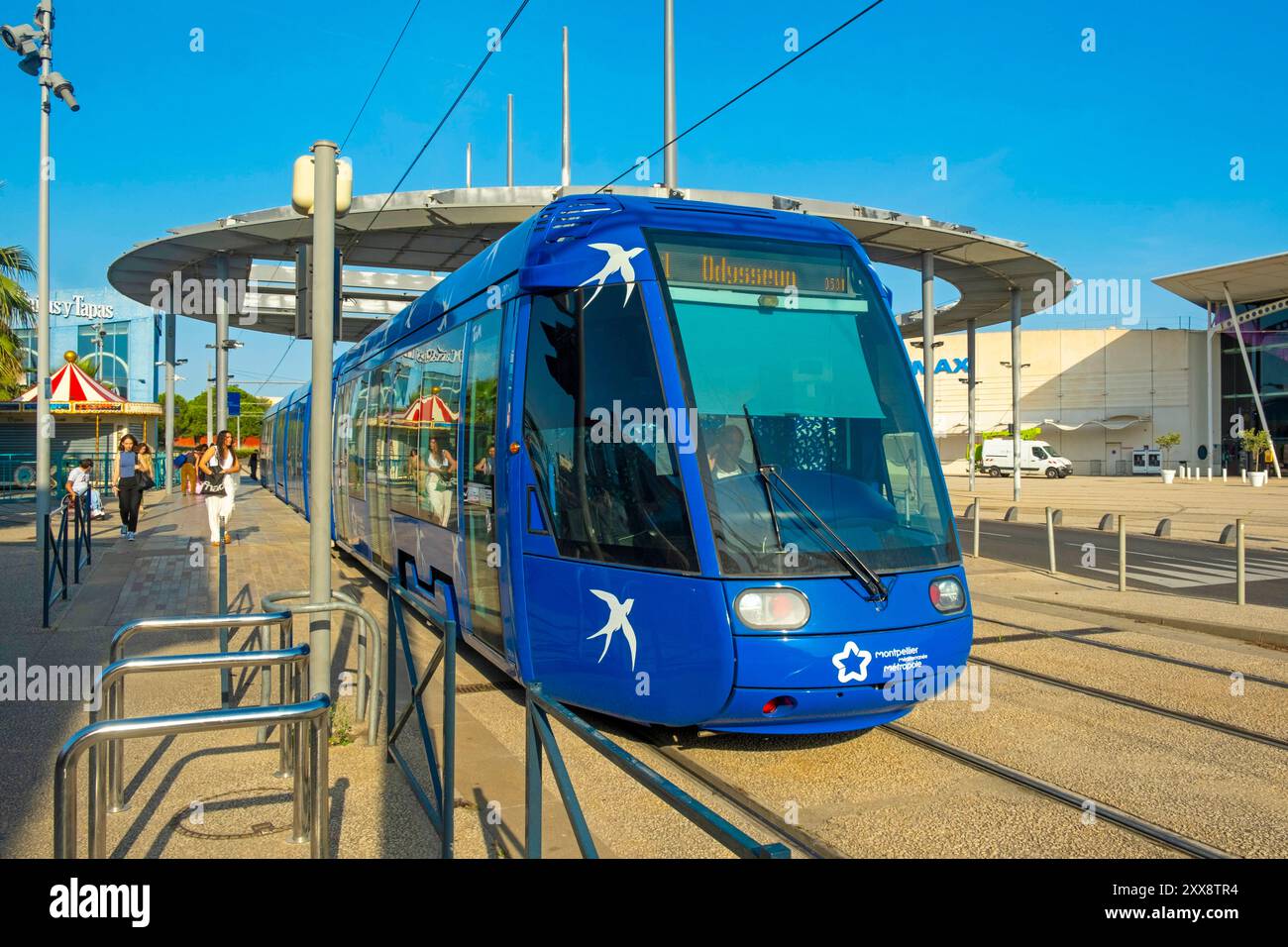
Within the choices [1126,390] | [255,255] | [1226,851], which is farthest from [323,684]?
[1126,390]

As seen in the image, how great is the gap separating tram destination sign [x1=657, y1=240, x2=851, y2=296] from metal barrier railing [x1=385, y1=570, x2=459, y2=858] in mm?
2442

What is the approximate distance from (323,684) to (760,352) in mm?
3224

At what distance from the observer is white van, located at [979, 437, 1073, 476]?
67500 millimetres

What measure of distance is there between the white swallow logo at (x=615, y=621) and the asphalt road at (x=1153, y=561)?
433 inches

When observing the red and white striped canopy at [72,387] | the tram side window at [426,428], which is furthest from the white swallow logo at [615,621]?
the red and white striped canopy at [72,387]

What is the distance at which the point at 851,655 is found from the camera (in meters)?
5.25

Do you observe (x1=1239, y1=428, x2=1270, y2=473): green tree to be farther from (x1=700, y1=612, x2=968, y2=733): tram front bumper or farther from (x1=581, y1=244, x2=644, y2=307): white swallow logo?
(x1=581, y1=244, x2=644, y2=307): white swallow logo

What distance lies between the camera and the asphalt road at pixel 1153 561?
14711mm

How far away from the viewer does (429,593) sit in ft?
29.5

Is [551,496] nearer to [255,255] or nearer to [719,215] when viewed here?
[719,215]

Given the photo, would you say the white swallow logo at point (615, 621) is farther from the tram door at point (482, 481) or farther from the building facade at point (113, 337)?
the building facade at point (113, 337)

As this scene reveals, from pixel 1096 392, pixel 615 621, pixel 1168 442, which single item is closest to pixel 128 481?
pixel 615 621
